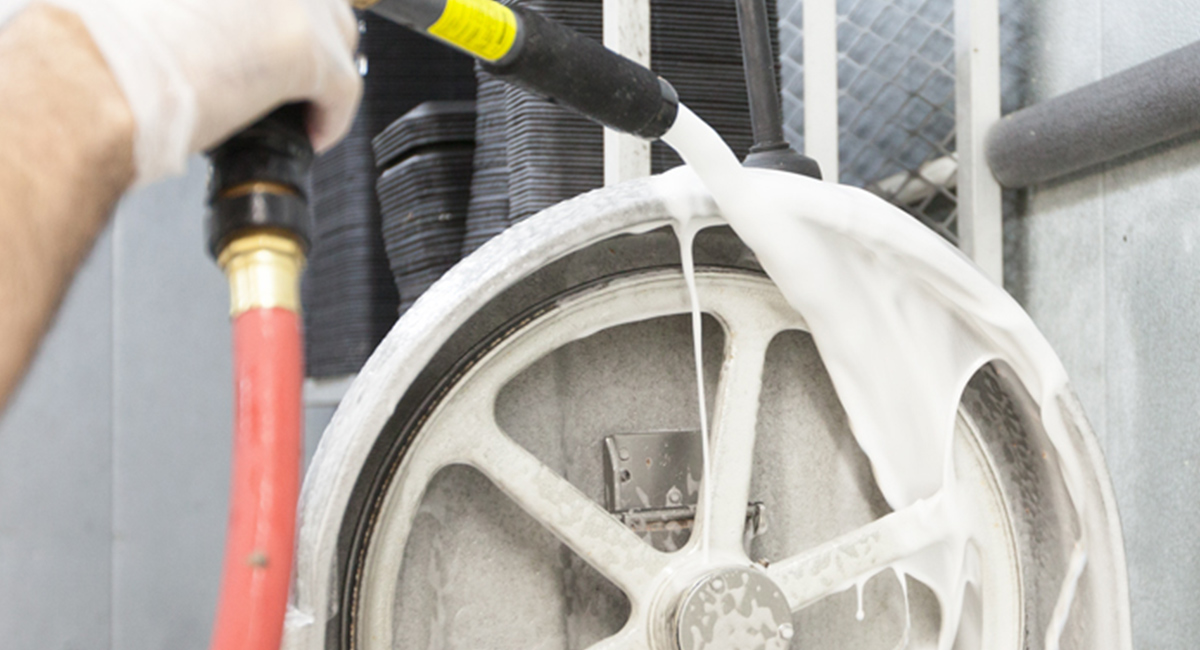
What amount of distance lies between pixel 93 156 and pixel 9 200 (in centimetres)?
3

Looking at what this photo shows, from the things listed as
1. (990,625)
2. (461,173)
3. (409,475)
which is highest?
(461,173)

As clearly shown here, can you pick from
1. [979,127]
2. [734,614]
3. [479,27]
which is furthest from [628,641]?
[979,127]

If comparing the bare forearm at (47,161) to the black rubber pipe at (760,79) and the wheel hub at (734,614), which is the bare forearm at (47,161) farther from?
the black rubber pipe at (760,79)

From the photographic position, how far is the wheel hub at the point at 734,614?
615 mm

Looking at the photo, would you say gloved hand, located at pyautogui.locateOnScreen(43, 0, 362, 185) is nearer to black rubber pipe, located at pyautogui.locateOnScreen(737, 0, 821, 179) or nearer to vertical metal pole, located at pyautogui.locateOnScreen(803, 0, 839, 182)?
black rubber pipe, located at pyautogui.locateOnScreen(737, 0, 821, 179)

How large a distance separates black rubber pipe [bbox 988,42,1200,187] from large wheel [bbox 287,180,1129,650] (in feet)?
1.20

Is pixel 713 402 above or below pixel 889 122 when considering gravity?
below

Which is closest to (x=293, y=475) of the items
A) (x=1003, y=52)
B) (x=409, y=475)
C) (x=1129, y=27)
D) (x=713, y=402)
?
(x=409, y=475)

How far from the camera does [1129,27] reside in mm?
1046

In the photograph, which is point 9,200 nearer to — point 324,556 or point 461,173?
point 324,556

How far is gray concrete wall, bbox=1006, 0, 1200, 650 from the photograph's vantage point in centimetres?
96

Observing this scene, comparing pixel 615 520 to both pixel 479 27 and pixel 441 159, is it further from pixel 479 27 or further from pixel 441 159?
pixel 441 159

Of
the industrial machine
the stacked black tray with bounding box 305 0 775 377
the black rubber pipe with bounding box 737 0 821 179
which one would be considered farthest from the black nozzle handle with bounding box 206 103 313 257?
the stacked black tray with bounding box 305 0 775 377

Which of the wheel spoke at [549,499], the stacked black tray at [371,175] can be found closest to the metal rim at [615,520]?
the wheel spoke at [549,499]
